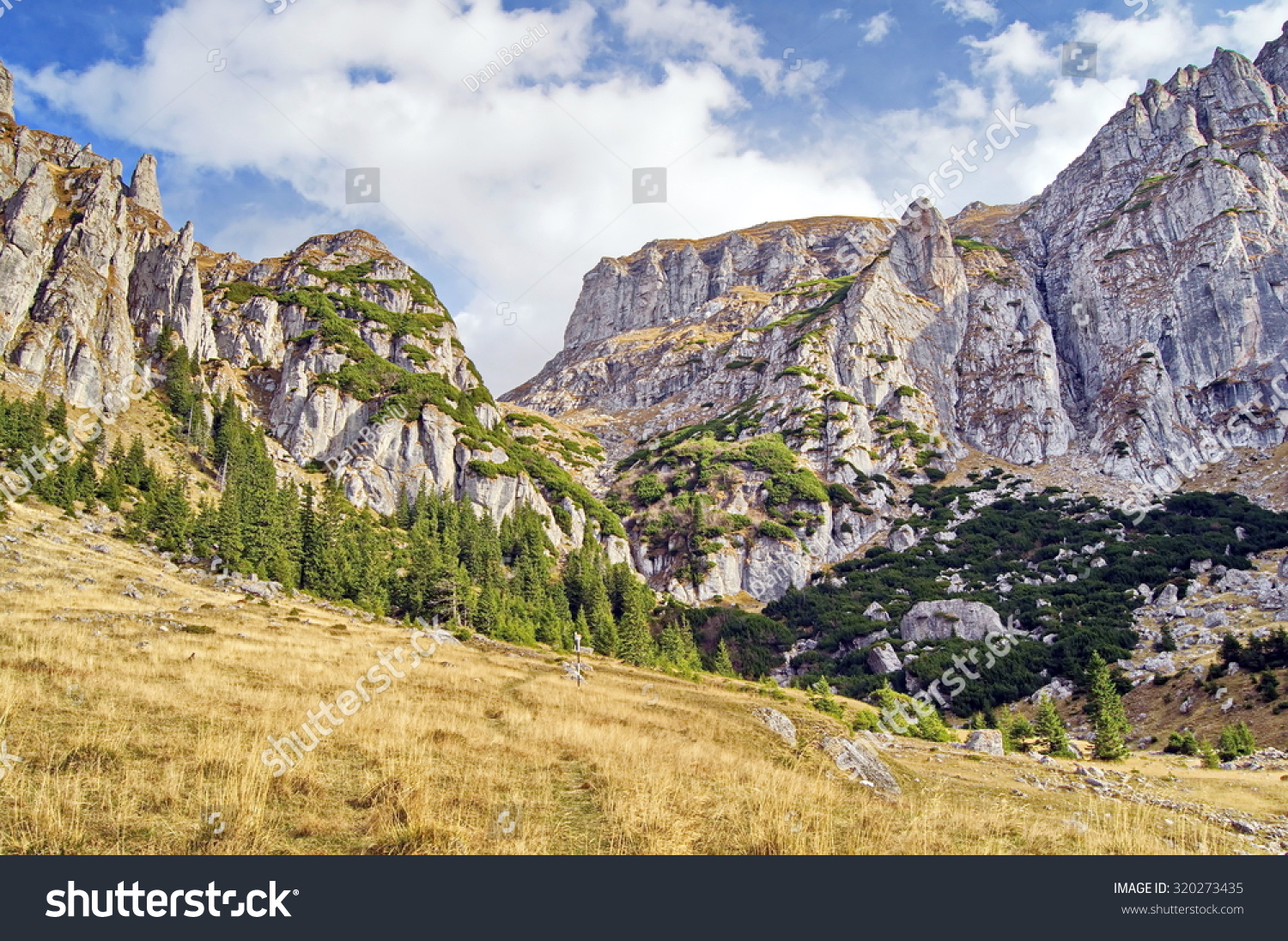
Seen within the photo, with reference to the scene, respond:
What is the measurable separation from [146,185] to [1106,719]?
647 feet

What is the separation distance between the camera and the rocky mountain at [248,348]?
93562 millimetres

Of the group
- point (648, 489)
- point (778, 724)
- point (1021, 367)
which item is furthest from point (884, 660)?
point (1021, 367)

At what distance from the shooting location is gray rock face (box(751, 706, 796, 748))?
18.7 m

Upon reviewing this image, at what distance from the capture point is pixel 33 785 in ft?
25.4

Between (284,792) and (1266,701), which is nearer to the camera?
(284,792)

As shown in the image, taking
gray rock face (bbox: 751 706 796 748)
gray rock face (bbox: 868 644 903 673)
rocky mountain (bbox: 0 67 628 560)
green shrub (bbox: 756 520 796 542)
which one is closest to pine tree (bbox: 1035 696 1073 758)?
gray rock face (bbox: 751 706 796 748)

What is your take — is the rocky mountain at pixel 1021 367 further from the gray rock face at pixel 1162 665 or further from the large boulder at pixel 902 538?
the gray rock face at pixel 1162 665

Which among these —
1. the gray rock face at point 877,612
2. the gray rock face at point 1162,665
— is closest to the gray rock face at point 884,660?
the gray rock face at point 877,612

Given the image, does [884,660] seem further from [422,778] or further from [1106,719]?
[422,778]

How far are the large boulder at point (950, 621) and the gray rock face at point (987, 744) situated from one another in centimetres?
6235

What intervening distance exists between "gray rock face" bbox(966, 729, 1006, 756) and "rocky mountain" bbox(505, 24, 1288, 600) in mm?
86671
